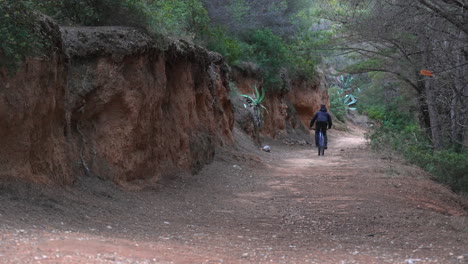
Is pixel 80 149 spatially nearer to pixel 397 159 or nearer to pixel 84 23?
pixel 84 23

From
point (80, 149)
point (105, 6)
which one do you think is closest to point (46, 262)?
point (80, 149)

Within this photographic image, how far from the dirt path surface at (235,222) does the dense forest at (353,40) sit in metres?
2.03

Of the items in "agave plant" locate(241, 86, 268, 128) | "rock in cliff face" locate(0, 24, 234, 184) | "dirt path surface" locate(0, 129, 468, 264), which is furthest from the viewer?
"agave plant" locate(241, 86, 268, 128)

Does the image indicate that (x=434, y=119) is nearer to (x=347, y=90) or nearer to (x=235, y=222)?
(x=235, y=222)

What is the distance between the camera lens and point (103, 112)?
10.0 metres

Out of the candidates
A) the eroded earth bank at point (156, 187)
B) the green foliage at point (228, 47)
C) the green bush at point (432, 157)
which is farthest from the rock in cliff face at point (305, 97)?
the eroded earth bank at point (156, 187)

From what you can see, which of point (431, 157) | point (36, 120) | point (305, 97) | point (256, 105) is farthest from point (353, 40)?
point (305, 97)

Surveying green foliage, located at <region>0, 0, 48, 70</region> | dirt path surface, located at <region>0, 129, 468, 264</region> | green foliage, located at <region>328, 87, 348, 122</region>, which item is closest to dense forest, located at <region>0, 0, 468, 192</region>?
green foliage, located at <region>0, 0, 48, 70</region>

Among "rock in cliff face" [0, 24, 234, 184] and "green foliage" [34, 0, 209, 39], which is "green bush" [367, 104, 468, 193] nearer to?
"rock in cliff face" [0, 24, 234, 184]

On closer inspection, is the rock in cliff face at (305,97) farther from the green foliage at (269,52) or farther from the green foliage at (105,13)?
the green foliage at (105,13)

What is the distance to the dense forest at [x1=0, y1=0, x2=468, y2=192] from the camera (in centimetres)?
1026

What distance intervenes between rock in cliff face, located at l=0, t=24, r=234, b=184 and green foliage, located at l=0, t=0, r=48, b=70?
195mm

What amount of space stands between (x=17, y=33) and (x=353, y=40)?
15.0 meters

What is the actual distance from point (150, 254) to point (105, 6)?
666cm
